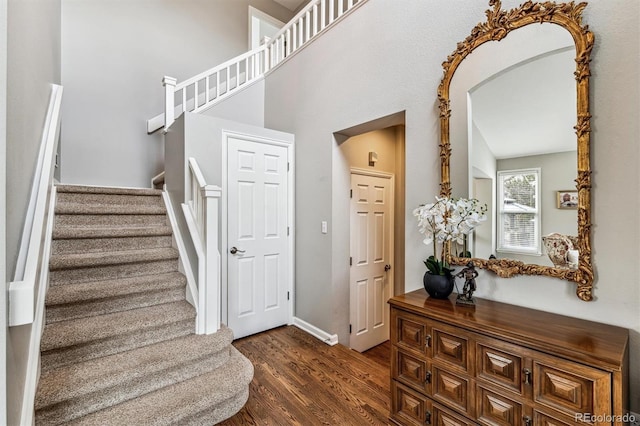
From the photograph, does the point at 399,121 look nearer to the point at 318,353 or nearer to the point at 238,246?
the point at 238,246

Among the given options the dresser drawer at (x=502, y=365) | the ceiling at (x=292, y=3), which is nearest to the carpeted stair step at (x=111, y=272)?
the dresser drawer at (x=502, y=365)

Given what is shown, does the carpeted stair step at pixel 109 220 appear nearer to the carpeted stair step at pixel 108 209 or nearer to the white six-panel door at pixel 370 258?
the carpeted stair step at pixel 108 209

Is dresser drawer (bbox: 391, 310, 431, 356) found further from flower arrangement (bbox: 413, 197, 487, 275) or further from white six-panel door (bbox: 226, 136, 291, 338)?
white six-panel door (bbox: 226, 136, 291, 338)

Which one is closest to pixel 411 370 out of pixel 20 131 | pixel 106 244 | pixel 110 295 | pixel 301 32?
pixel 110 295

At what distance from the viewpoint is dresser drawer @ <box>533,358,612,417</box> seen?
1051 mm

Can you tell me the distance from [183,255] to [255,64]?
114 inches

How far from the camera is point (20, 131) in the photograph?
52.1 inches

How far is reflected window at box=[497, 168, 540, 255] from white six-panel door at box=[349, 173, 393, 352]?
1.61 m

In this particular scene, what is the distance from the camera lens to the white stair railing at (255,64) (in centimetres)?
311

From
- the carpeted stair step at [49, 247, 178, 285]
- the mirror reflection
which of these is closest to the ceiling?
the mirror reflection

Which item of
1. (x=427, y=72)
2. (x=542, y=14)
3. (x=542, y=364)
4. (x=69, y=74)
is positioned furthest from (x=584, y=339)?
(x=69, y=74)

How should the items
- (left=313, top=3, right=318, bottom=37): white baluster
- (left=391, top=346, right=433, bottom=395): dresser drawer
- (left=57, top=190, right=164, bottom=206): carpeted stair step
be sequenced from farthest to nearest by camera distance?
(left=313, top=3, right=318, bottom=37): white baluster → (left=57, top=190, right=164, bottom=206): carpeted stair step → (left=391, top=346, right=433, bottom=395): dresser drawer

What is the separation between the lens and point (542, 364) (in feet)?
3.89

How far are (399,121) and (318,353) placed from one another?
2218mm
